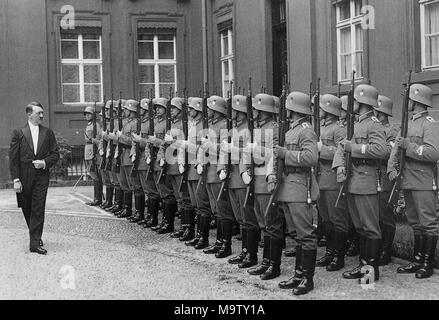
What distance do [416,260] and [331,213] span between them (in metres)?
1.00

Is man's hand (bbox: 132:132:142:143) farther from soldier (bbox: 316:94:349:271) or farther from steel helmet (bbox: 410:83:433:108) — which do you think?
steel helmet (bbox: 410:83:433:108)

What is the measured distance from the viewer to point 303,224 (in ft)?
19.6

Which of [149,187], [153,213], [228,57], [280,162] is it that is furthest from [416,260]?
[228,57]

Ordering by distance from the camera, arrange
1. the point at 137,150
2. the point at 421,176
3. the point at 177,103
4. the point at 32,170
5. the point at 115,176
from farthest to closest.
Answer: the point at 115,176 < the point at 137,150 < the point at 177,103 < the point at 32,170 < the point at 421,176

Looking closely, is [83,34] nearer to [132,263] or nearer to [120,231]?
[120,231]

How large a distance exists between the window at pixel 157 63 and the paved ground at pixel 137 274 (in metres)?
9.65

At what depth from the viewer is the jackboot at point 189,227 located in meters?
8.65

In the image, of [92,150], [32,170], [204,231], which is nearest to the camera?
[32,170]

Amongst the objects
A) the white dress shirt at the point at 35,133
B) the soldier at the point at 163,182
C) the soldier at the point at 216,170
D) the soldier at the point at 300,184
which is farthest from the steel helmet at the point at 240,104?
the white dress shirt at the point at 35,133

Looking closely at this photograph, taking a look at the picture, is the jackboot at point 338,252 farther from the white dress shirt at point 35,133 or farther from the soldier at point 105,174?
the soldier at point 105,174

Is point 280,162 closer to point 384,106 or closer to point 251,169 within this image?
point 251,169

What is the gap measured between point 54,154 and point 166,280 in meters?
2.73

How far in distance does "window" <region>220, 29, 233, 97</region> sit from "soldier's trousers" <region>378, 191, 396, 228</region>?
9827 mm

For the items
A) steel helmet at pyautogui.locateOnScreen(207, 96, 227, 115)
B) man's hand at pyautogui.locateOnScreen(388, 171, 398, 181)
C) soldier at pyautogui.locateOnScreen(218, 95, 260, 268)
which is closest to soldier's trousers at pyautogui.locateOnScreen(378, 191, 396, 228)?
man's hand at pyautogui.locateOnScreen(388, 171, 398, 181)
